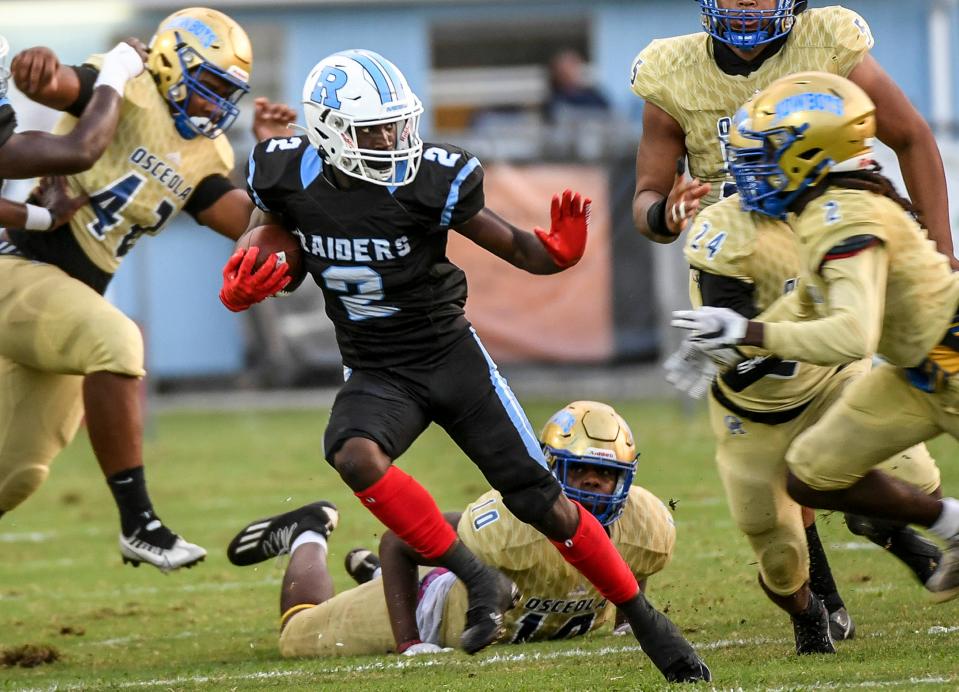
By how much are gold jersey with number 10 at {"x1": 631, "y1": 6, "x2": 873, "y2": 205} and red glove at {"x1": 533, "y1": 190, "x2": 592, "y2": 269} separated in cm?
60

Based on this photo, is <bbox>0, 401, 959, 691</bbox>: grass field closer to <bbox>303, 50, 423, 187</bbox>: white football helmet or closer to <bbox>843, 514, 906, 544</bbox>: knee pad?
<bbox>843, 514, 906, 544</bbox>: knee pad

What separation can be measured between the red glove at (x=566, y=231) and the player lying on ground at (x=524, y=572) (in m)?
0.72

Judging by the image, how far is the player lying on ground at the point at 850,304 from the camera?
4.53 meters

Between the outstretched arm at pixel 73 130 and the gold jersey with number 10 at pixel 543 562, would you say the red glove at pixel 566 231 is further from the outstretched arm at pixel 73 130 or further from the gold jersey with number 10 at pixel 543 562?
the outstretched arm at pixel 73 130

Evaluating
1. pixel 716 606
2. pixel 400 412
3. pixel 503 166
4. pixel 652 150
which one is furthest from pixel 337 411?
pixel 503 166

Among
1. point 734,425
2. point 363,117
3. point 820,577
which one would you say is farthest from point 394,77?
point 820,577

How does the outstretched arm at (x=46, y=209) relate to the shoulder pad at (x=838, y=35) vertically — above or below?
below

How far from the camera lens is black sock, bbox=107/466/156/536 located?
21.3 ft

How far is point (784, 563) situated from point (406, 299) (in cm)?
153

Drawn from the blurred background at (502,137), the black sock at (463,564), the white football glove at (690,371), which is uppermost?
the white football glove at (690,371)

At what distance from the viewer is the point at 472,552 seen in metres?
5.40

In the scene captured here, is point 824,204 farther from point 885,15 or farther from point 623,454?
point 885,15

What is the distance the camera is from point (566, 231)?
17.3 ft

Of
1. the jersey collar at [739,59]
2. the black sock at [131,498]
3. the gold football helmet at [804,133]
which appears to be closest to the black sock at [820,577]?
the gold football helmet at [804,133]
